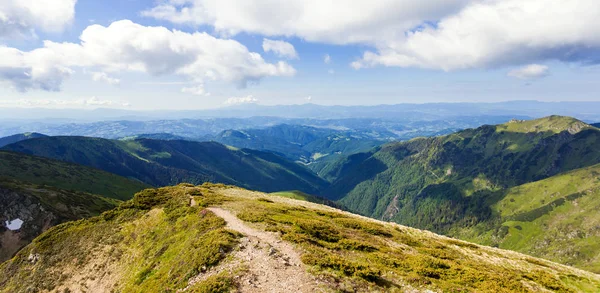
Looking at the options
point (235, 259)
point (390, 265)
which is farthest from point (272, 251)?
point (390, 265)

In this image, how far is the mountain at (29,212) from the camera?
8831cm

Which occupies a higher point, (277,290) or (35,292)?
(277,290)

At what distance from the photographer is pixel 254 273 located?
27.0 metres

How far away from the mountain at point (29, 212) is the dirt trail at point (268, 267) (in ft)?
315

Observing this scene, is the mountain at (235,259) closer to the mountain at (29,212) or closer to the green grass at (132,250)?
the green grass at (132,250)

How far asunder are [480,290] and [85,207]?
454ft

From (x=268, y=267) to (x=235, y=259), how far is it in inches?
160

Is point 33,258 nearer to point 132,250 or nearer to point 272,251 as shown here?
point 132,250

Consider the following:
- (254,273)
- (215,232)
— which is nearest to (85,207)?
(215,232)

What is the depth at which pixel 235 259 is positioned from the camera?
2988cm

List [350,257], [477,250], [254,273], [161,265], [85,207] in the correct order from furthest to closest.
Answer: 1. [85,207]
2. [477,250]
3. [161,265]
4. [350,257]
5. [254,273]

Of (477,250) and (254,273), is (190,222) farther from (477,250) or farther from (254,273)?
(477,250)

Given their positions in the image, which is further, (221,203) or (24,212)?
(24,212)

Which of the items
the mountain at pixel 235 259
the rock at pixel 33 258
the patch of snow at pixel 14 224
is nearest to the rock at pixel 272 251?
the mountain at pixel 235 259
